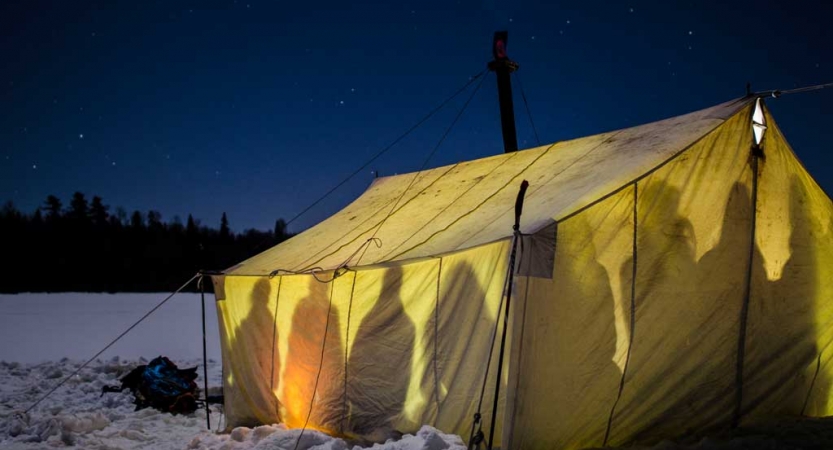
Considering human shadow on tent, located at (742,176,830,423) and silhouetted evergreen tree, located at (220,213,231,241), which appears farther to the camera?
silhouetted evergreen tree, located at (220,213,231,241)

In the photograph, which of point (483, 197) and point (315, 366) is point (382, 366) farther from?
point (483, 197)

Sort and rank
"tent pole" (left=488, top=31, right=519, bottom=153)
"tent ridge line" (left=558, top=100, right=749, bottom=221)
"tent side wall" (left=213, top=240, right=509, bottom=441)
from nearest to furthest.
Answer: "tent ridge line" (left=558, top=100, right=749, bottom=221)
"tent side wall" (left=213, top=240, right=509, bottom=441)
"tent pole" (left=488, top=31, right=519, bottom=153)

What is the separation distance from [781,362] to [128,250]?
35.3m

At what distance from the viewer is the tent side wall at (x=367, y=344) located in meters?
3.93

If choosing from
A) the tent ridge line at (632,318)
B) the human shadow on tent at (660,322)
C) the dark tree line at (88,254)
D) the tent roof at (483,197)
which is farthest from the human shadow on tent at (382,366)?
the dark tree line at (88,254)

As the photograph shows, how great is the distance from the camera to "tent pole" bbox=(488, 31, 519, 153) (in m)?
7.54

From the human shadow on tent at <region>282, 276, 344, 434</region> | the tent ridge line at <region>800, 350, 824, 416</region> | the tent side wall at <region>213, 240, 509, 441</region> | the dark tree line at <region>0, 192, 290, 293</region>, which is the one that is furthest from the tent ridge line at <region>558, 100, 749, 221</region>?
→ the dark tree line at <region>0, 192, 290, 293</region>

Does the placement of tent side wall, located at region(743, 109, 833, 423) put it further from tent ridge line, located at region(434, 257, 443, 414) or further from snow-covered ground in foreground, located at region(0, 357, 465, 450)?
snow-covered ground in foreground, located at region(0, 357, 465, 450)

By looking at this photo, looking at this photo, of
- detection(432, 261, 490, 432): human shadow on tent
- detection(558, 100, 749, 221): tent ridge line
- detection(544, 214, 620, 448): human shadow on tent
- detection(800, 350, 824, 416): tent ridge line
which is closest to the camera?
detection(544, 214, 620, 448): human shadow on tent

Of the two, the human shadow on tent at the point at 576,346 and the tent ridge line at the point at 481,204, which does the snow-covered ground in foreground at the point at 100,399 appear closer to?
the human shadow on tent at the point at 576,346

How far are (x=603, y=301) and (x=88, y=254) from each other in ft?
114

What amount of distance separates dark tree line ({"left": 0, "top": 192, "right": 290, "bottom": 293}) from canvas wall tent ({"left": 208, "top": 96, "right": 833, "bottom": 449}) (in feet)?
79.2

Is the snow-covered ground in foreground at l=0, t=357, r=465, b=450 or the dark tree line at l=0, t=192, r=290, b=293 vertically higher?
the dark tree line at l=0, t=192, r=290, b=293

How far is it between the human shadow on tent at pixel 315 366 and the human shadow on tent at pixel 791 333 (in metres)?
3.16
